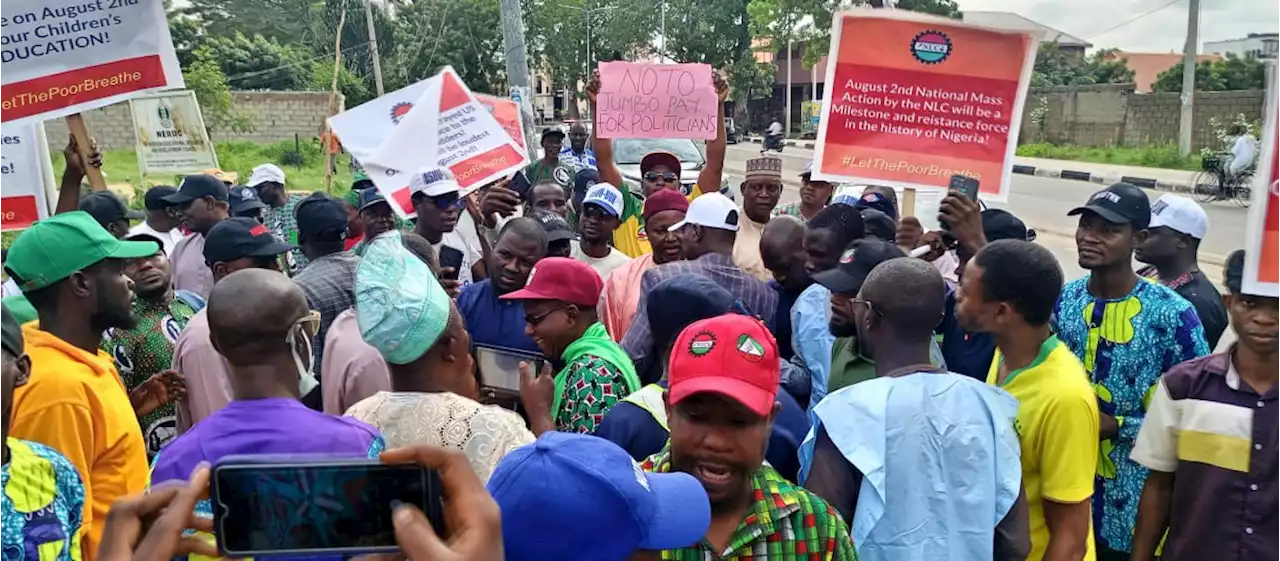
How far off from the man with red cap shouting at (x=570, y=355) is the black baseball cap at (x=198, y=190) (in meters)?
3.63

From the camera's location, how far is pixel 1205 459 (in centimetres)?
301

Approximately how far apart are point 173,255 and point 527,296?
12.2ft

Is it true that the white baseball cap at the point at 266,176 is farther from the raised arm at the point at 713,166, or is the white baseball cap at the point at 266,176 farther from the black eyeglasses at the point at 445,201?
the black eyeglasses at the point at 445,201

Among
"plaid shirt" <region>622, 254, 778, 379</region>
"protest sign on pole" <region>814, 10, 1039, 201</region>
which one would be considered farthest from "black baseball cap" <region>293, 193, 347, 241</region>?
"protest sign on pole" <region>814, 10, 1039, 201</region>

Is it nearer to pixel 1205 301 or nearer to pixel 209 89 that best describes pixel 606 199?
pixel 1205 301

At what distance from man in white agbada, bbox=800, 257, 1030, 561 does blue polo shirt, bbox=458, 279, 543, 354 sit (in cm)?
179

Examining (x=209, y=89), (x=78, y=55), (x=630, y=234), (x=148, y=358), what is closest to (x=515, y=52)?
(x=630, y=234)

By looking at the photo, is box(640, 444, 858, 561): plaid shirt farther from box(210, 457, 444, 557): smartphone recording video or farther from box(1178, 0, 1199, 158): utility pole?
box(1178, 0, 1199, 158): utility pole

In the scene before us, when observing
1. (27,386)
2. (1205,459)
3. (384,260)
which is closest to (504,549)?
(384,260)

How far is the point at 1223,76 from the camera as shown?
35.4 metres

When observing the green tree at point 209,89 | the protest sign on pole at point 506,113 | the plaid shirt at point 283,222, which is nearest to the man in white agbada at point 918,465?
the plaid shirt at point 283,222

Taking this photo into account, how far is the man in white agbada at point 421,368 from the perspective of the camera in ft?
7.65

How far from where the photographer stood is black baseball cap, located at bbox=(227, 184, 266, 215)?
23.5 feet

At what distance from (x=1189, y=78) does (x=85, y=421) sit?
94.0 ft
